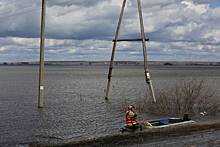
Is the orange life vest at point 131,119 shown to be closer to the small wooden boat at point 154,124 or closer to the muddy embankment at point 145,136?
the small wooden boat at point 154,124

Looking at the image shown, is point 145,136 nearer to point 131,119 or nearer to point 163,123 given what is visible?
point 131,119

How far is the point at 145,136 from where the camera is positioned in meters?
20.1

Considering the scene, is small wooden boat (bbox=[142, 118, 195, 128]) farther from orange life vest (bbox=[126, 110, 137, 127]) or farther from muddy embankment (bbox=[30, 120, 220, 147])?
orange life vest (bbox=[126, 110, 137, 127])

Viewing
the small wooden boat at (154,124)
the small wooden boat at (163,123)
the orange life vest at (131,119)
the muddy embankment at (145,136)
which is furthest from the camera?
the small wooden boat at (163,123)

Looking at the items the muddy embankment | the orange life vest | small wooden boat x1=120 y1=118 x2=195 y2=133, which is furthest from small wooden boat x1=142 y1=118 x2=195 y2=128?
the orange life vest

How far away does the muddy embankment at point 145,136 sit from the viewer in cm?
1855

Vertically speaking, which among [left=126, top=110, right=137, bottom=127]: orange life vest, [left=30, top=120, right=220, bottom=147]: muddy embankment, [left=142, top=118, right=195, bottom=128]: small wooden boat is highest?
[left=126, top=110, right=137, bottom=127]: orange life vest

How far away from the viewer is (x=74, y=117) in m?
31.1

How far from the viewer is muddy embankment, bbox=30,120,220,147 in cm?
1855

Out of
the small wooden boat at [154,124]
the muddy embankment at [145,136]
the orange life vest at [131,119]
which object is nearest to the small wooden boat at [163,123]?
the small wooden boat at [154,124]

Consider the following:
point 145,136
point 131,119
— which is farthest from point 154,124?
point 145,136

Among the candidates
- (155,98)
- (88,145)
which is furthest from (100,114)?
(88,145)

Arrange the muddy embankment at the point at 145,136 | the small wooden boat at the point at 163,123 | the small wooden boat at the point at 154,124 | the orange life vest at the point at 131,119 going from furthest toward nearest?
the small wooden boat at the point at 163,123
the orange life vest at the point at 131,119
the small wooden boat at the point at 154,124
the muddy embankment at the point at 145,136

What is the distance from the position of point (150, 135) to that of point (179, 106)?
10.3m
